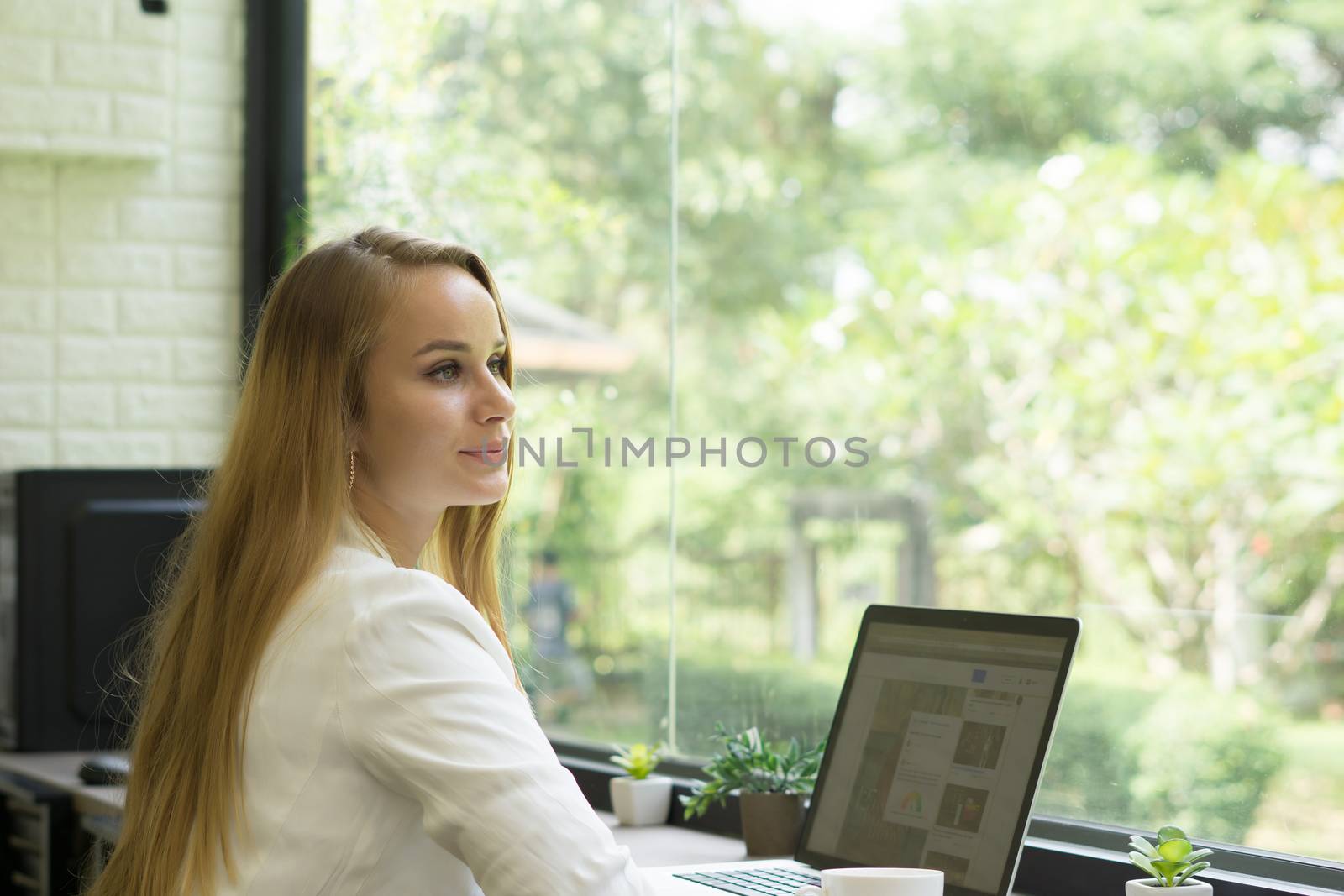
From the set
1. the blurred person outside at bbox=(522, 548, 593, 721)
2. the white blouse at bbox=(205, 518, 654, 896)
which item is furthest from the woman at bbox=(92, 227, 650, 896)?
the blurred person outside at bbox=(522, 548, 593, 721)

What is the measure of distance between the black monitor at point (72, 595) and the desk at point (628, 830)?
0.32ft

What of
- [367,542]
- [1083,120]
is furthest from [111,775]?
[1083,120]

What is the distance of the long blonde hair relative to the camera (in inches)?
47.3

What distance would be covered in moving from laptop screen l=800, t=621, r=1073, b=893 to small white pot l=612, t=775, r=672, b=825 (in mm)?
493

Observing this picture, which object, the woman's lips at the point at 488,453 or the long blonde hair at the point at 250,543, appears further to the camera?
the woman's lips at the point at 488,453

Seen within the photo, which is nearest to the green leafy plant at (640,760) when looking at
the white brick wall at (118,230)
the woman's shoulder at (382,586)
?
the woman's shoulder at (382,586)

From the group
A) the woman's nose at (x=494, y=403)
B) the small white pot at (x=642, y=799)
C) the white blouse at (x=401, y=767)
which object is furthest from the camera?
the small white pot at (x=642, y=799)

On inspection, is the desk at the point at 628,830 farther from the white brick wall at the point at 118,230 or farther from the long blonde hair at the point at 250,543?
the white brick wall at the point at 118,230

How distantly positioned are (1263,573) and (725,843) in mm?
2913

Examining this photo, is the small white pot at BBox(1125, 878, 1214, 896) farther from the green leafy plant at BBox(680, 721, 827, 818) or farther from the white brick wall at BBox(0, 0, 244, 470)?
the white brick wall at BBox(0, 0, 244, 470)

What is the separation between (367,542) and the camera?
50.1 inches

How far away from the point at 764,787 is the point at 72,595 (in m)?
1.50

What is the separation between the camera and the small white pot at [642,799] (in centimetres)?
201

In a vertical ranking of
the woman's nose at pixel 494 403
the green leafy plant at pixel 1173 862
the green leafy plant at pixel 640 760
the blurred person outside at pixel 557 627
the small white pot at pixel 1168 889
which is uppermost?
the woman's nose at pixel 494 403
